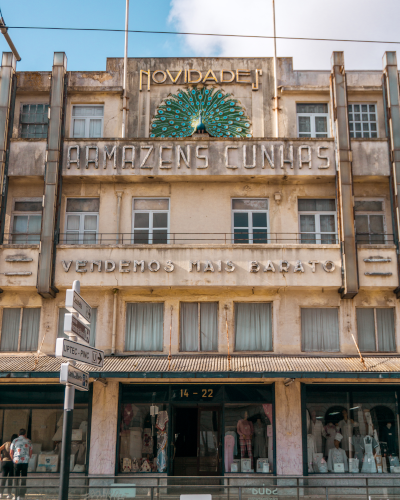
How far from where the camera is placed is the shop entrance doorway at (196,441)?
20484mm

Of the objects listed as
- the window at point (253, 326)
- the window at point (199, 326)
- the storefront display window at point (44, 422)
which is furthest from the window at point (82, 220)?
the window at point (253, 326)

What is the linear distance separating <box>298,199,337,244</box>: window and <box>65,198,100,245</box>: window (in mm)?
7707

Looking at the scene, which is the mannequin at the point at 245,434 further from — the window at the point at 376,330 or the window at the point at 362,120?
the window at the point at 362,120

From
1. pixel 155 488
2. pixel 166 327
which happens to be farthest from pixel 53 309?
pixel 155 488

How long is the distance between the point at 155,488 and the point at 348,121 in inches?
578

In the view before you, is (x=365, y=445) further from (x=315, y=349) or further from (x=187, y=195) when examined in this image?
(x=187, y=195)

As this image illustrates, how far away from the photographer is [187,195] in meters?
22.6

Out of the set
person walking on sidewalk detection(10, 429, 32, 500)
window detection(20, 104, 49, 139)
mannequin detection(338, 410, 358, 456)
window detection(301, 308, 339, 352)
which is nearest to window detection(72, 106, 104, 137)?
window detection(20, 104, 49, 139)

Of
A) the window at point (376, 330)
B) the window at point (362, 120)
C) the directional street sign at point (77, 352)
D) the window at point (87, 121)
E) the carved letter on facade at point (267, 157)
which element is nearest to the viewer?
the directional street sign at point (77, 352)

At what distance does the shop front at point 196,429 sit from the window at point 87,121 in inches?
384

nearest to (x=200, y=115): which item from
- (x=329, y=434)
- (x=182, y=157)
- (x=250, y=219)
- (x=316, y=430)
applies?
(x=182, y=157)

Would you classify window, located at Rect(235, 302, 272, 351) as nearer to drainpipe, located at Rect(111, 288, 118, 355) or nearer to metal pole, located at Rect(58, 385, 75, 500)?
drainpipe, located at Rect(111, 288, 118, 355)

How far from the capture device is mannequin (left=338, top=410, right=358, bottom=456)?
20406mm

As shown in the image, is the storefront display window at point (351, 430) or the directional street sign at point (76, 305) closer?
the directional street sign at point (76, 305)
